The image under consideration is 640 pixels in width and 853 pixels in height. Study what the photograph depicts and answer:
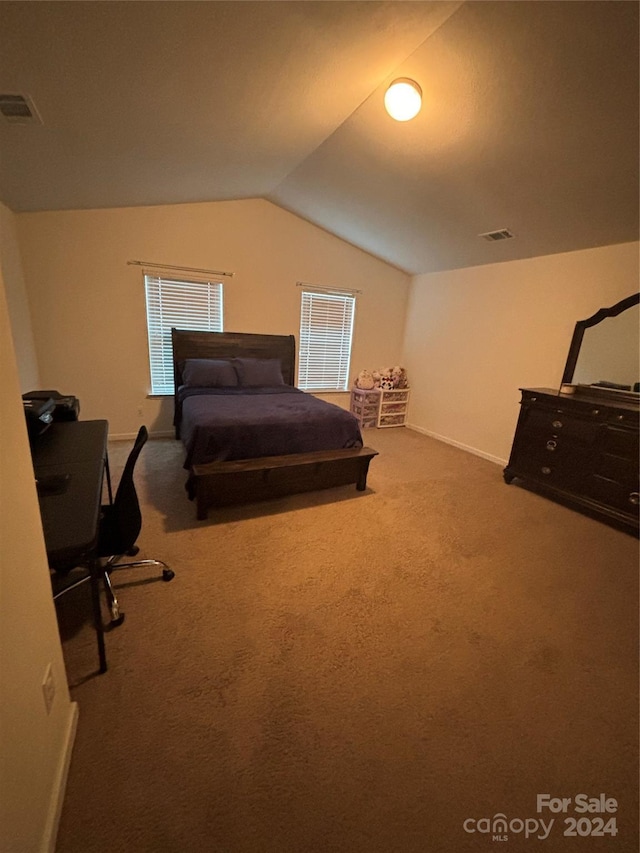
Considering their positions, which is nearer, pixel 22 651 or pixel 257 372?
pixel 22 651

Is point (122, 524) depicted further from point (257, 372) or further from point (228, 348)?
point (228, 348)

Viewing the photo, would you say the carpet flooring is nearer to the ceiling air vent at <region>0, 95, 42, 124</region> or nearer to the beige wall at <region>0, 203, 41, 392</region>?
the beige wall at <region>0, 203, 41, 392</region>

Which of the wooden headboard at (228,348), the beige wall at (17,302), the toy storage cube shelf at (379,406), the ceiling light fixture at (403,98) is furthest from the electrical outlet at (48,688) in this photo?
the toy storage cube shelf at (379,406)

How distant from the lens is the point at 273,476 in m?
2.61

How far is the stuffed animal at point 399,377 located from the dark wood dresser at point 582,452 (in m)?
2.03

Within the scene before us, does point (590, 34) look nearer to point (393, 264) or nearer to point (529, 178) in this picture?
point (529, 178)

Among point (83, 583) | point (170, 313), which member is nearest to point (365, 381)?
point (170, 313)

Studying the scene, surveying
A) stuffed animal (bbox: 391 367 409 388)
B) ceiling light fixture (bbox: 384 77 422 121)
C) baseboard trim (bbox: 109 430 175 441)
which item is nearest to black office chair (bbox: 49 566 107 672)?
baseboard trim (bbox: 109 430 175 441)

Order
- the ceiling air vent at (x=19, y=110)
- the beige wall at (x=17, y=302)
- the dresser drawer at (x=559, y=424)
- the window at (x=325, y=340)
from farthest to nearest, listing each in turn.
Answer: the window at (x=325, y=340)
the beige wall at (x=17, y=302)
the dresser drawer at (x=559, y=424)
the ceiling air vent at (x=19, y=110)

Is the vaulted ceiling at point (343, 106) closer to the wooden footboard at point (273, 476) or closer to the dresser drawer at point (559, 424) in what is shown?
the dresser drawer at point (559, 424)

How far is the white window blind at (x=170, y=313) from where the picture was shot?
380 cm

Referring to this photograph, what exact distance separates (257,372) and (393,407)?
2.20 m

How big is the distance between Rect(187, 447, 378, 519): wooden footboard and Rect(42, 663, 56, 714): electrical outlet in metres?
1.39

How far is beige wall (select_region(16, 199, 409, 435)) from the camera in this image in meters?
3.33
